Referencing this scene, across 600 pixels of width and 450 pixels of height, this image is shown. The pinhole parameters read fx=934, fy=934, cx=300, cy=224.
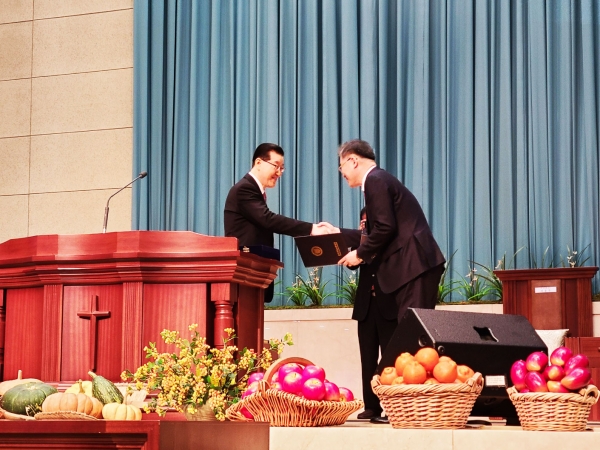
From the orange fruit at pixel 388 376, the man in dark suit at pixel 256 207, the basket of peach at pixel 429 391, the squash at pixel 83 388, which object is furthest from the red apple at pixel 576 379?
the man in dark suit at pixel 256 207

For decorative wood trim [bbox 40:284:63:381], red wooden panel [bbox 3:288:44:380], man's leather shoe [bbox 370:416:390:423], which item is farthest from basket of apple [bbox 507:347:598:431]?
red wooden panel [bbox 3:288:44:380]

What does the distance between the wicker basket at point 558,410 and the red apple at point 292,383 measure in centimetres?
73

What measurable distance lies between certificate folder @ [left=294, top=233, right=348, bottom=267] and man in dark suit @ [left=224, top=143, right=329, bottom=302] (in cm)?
39

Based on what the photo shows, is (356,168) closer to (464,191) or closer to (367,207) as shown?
(367,207)

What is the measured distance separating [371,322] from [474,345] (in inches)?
42.2

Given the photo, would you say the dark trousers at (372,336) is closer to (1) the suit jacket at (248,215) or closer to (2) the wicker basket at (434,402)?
(1) the suit jacket at (248,215)

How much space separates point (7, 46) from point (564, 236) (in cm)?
537

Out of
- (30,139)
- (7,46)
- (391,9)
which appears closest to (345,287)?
(391,9)

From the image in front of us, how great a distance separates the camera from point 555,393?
9.61ft

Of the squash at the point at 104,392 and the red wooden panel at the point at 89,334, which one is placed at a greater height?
the red wooden panel at the point at 89,334

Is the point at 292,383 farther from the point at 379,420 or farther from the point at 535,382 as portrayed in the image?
the point at 379,420

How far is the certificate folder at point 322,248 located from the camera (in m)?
4.68

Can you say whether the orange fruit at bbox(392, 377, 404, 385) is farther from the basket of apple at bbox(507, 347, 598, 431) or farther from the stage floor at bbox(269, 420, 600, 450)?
the basket of apple at bbox(507, 347, 598, 431)

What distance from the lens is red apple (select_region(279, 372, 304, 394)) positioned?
312 centimetres
